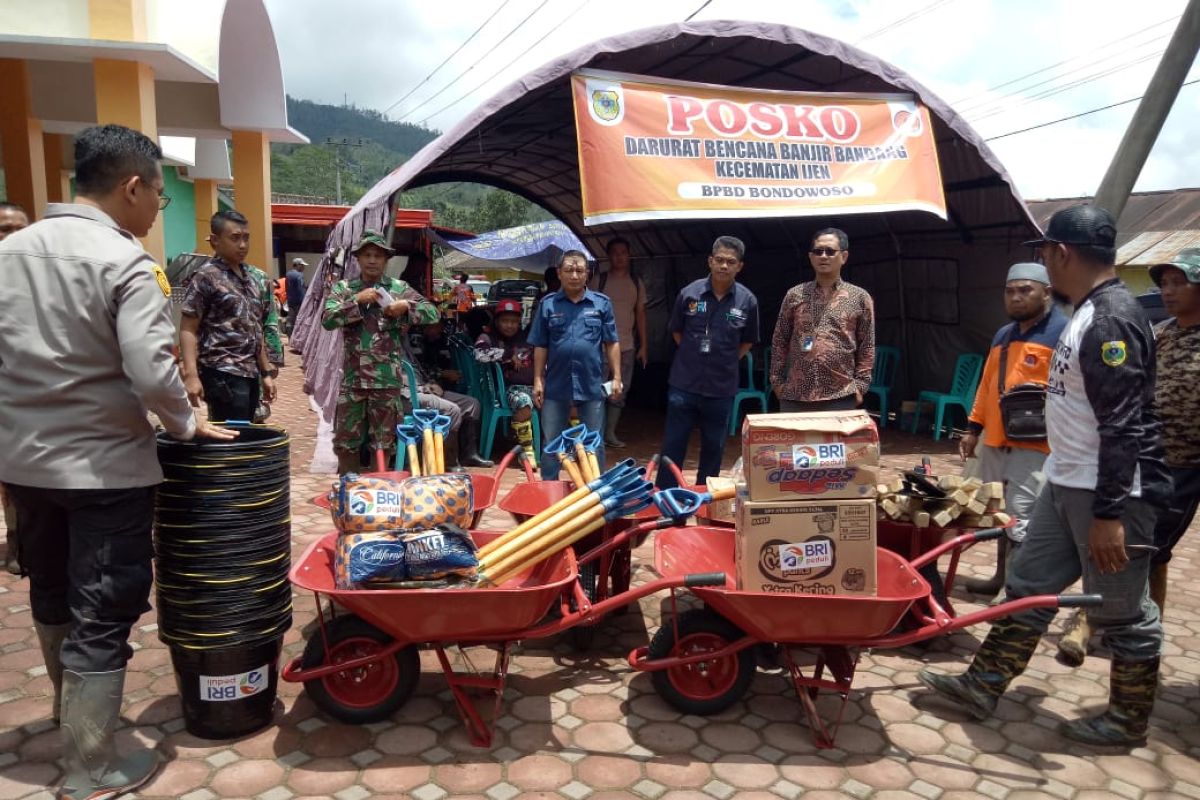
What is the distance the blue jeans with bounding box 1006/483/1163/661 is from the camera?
290 centimetres

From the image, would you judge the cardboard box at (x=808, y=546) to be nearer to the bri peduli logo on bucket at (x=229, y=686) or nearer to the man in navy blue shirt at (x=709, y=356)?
the bri peduli logo on bucket at (x=229, y=686)

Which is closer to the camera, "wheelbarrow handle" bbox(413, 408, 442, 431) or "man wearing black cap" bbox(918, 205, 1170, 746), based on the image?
"man wearing black cap" bbox(918, 205, 1170, 746)

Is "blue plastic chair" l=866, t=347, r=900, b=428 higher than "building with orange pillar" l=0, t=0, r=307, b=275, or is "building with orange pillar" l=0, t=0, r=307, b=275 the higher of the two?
"building with orange pillar" l=0, t=0, r=307, b=275

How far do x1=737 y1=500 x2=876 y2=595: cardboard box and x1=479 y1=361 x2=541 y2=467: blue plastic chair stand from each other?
15.8 ft

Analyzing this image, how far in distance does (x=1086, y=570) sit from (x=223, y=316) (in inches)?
180

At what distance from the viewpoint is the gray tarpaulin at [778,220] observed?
7.08 meters

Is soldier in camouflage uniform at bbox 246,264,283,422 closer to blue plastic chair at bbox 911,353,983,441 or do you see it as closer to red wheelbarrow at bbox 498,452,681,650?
red wheelbarrow at bbox 498,452,681,650

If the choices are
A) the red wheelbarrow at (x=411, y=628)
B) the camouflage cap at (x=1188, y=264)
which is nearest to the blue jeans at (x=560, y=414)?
the red wheelbarrow at (x=411, y=628)

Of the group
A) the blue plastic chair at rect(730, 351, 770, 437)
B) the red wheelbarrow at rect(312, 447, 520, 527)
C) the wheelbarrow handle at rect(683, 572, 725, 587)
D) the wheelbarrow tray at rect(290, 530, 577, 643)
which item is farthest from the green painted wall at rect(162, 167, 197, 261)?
the wheelbarrow handle at rect(683, 572, 725, 587)

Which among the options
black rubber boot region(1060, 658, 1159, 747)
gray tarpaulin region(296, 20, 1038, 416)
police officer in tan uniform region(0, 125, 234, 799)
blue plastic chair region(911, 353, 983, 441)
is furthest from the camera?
blue plastic chair region(911, 353, 983, 441)

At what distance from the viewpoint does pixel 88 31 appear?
765 centimetres

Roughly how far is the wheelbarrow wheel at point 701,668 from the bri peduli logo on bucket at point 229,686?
4.84ft

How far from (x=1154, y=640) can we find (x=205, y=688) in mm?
3473

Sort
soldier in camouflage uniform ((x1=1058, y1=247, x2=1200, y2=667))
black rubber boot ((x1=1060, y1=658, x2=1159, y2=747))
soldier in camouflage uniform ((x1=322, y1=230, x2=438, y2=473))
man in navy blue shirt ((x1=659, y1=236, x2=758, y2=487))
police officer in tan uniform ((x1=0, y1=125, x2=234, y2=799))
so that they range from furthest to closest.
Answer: soldier in camouflage uniform ((x1=322, y1=230, x2=438, y2=473))
man in navy blue shirt ((x1=659, y1=236, x2=758, y2=487))
soldier in camouflage uniform ((x1=1058, y1=247, x2=1200, y2=667))
black rubber boot ((x1=1060, y1=658, x2=1159, y2=747))
police officer in tan uniform ((x1=0, y1=125, x2=234, y2=799))
